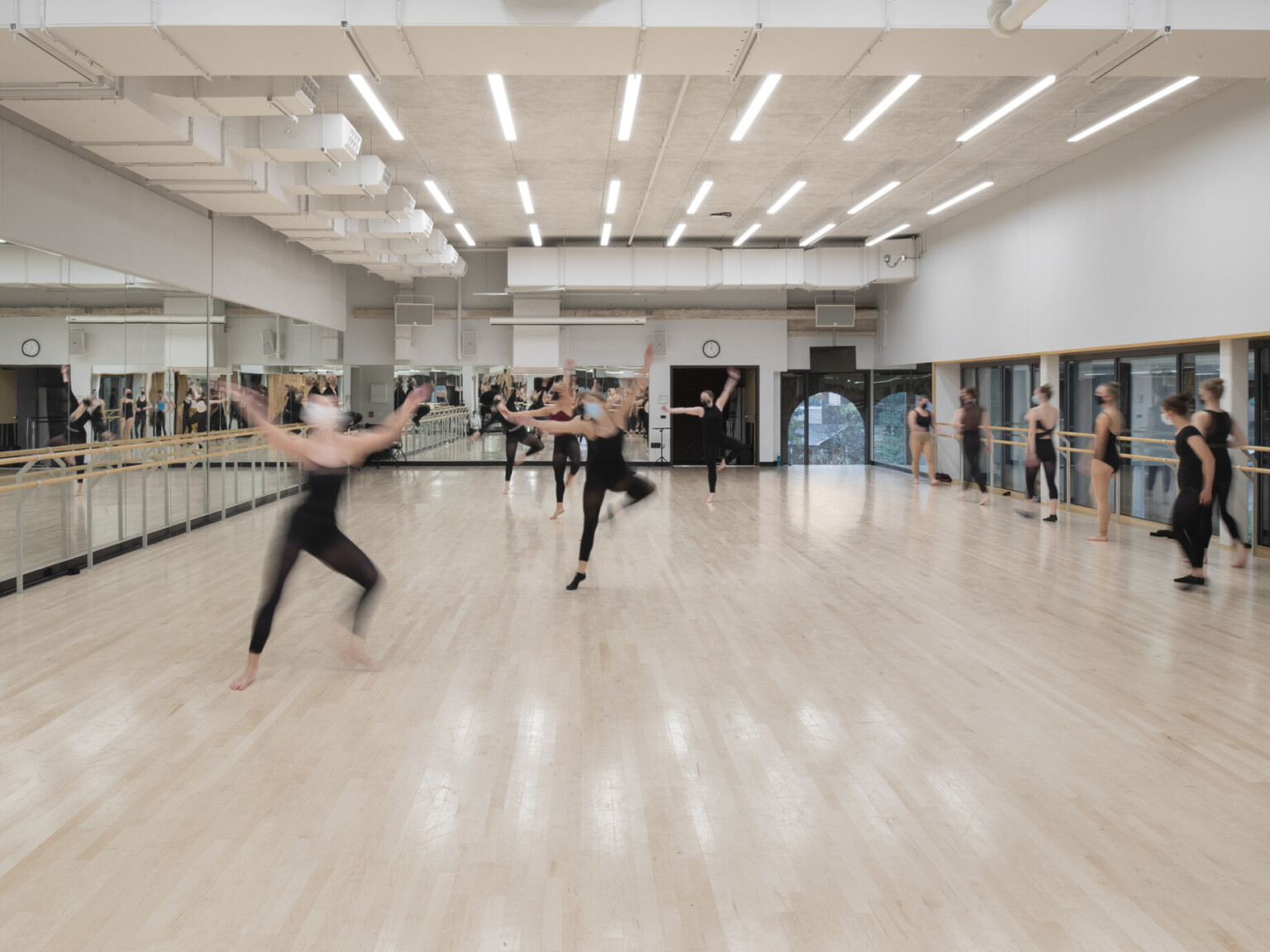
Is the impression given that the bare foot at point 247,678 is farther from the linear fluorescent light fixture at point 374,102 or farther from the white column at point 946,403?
the white column at point 946,403

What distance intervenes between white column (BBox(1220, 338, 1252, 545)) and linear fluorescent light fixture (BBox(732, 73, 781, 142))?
16.7ft

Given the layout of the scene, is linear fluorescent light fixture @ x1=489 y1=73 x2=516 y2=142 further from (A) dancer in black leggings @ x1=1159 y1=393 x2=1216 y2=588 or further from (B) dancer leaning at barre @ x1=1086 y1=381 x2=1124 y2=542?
(B) dancer leaning at barre @ x1=1086 y1=381 x2=1124 y2=542

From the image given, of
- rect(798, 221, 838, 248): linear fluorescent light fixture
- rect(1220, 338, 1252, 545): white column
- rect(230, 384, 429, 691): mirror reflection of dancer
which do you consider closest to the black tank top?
rect(1220, 338, 1252, 545): white column

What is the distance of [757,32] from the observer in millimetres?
5957

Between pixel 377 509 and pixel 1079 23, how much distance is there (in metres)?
9.41

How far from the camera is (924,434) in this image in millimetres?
16734

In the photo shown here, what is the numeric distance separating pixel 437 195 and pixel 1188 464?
9.52 metres

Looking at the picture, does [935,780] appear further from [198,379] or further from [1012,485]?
[1012,485]

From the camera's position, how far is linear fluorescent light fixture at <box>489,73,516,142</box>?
A: 8.29 meters

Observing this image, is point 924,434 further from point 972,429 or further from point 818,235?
point 818,235

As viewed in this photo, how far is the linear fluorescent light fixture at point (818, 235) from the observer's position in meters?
15.8

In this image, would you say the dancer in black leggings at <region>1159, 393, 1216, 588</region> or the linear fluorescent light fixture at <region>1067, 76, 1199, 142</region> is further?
the linear fluorescent light fixture at <region>1067, 76, 1199, 142</region>

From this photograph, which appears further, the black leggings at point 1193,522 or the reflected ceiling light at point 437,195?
the reflected ceiling light at point 437,195

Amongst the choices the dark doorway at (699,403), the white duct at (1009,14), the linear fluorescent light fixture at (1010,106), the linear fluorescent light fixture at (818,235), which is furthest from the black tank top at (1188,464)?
the dark doorway at (699,403)
